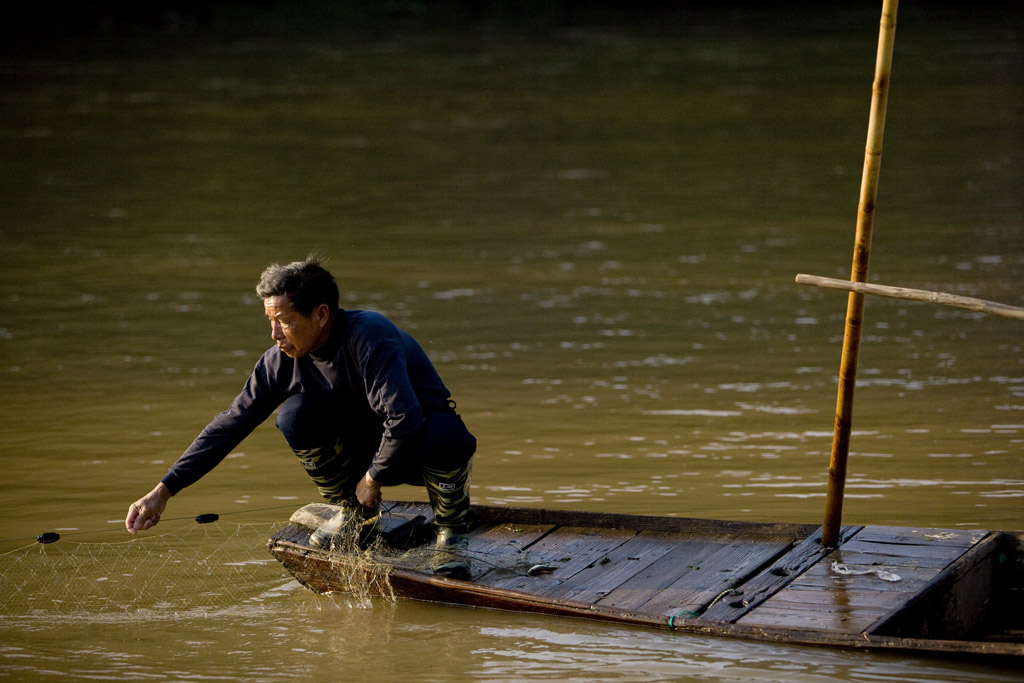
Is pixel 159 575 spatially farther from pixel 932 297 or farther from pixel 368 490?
pixel 932 297

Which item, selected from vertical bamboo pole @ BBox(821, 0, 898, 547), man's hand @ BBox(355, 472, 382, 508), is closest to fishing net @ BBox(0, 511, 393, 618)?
man's hand @ BBox(355, 472, 382, 508)

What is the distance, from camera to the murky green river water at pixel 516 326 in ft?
17.7

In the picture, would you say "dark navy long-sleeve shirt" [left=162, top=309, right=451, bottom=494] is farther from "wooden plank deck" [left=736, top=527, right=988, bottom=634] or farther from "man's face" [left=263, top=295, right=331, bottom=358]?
"wooden plank deck" [left=736, top=527, right=988, bottom=634]

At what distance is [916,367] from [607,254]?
12.3 feet

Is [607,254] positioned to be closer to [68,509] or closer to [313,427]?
[68,509]

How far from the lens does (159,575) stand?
601 centimetres

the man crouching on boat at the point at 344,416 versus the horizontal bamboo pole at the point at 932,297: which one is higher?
the horizontal bamboo pole at the point at 932,297

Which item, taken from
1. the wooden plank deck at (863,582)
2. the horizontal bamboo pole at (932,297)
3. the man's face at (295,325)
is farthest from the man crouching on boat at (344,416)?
the horizontal bamboo pole at (932,297)

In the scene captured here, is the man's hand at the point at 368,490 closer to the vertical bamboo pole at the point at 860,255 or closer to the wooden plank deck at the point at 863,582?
the wooden plank deck at the point at 863,582

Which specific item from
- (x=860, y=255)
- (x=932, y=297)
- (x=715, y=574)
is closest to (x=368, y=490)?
(x=715, y=574)

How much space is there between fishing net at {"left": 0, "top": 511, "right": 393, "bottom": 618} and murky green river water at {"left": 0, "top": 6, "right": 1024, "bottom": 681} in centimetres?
2

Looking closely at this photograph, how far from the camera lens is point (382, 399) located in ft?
16.3

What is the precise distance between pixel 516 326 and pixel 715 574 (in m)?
4.61

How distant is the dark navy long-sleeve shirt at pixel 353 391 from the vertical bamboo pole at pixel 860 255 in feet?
4.29
